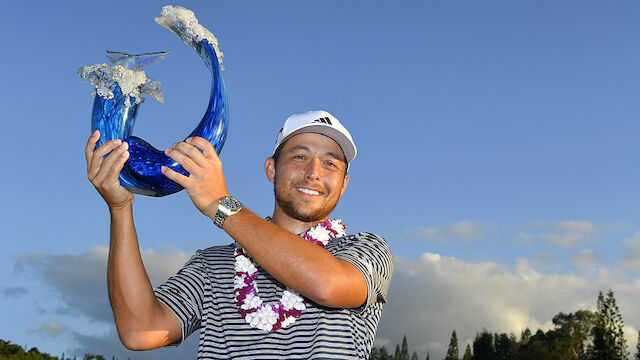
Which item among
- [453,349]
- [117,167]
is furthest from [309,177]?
[453,349]

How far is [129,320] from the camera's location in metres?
3.98

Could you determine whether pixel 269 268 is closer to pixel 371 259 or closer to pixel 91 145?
pixel 371 259

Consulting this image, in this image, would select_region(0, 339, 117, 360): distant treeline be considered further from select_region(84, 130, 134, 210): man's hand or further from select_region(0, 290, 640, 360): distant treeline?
select_region(84, 130, 134, 210): man's hand

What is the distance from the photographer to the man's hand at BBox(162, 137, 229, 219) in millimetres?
3115

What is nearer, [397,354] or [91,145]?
[91,145]

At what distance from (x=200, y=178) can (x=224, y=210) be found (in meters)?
0.19

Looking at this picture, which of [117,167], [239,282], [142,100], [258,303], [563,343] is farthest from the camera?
[563,343]

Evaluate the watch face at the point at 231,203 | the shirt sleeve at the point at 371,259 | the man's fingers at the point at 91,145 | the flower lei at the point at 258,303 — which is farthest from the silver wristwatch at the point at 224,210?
the flower lei at the point at 258,303

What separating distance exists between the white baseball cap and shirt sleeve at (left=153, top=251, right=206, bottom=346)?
43.9 inches

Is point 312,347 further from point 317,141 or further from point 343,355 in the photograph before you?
point 317,141

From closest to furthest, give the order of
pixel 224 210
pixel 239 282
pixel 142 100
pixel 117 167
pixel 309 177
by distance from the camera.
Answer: pixel 224 210, pixel 117 167, pixel 142 100, pixel 239 282, pixel 309 177

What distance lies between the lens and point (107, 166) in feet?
11.3

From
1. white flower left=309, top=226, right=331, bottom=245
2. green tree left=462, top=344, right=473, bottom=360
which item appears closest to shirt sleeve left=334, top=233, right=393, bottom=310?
white flower left=309, top=226, right=331, bottom=245

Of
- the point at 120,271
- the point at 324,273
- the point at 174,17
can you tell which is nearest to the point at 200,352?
the point at 120,271
